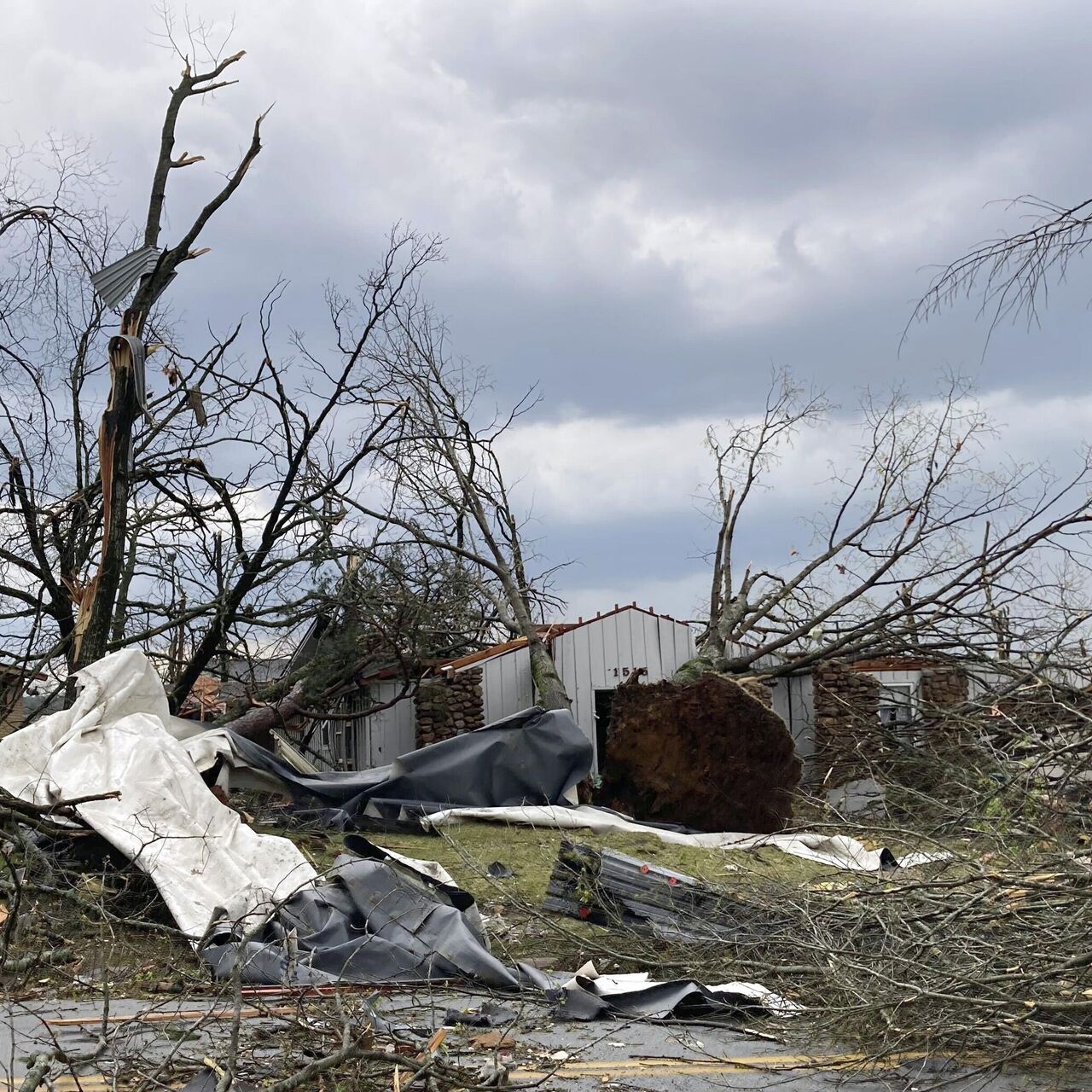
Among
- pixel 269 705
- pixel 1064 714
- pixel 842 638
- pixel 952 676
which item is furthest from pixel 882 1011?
pixel 952 676

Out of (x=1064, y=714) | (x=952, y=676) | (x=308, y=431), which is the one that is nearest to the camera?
(x=1064, y=714)

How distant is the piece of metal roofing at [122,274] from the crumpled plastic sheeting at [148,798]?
3.11 m

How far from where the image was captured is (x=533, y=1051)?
4.41 metres

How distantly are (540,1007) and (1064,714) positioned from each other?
2905 mm

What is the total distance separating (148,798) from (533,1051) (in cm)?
389

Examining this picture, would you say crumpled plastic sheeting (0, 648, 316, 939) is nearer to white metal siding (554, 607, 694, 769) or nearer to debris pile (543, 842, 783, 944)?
debris pile (543, 842, 783, 944)

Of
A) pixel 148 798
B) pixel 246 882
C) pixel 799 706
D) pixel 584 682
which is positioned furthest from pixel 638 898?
pixel 799 706

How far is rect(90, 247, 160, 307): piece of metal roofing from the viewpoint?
9.70 metres

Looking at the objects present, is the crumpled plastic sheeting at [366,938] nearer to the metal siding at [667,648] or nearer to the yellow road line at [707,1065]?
the yellow road line at [707,1065]

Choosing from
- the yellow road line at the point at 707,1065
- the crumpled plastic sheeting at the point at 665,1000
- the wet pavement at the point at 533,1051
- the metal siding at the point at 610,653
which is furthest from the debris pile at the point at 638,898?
the metal siding at the point at 610,653

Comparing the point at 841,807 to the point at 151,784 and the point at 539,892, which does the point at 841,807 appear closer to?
the point at 539,892

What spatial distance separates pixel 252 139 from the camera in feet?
34.9

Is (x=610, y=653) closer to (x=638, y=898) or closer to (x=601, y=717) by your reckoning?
(x=601, y=717)

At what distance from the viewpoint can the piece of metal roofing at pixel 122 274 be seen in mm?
9695
